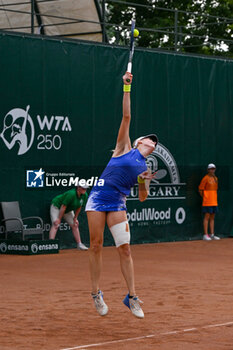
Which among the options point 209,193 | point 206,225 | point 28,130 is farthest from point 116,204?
point 206,225

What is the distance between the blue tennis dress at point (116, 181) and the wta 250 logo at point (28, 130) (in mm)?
8235

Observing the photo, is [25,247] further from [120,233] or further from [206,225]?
[120,233]

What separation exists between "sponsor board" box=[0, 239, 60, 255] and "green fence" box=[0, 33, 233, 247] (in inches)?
37.9

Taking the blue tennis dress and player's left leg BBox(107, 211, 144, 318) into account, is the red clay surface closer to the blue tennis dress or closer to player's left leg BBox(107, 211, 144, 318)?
player's left leg BBox(107, 211, 144, 318)

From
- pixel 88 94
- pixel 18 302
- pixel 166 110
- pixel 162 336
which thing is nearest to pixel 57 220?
pixel 88 94

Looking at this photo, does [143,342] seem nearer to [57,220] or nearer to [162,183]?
[57,220]

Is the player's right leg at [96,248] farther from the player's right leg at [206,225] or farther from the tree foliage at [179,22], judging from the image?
the tree foliage at [179,22]

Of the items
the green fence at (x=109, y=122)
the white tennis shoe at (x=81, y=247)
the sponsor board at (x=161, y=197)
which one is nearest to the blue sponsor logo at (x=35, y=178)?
the green fence at (x=109, y=122)

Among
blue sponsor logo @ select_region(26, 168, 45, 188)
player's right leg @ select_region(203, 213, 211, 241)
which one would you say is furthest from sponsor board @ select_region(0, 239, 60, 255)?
player's right leg @ select_region(203, 213, 211, 241)

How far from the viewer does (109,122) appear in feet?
59.2

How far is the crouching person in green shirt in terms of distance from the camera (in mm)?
16234

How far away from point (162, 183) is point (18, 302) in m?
9.78

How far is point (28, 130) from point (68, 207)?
1857 millimetres

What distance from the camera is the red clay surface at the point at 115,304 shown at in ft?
23.4
